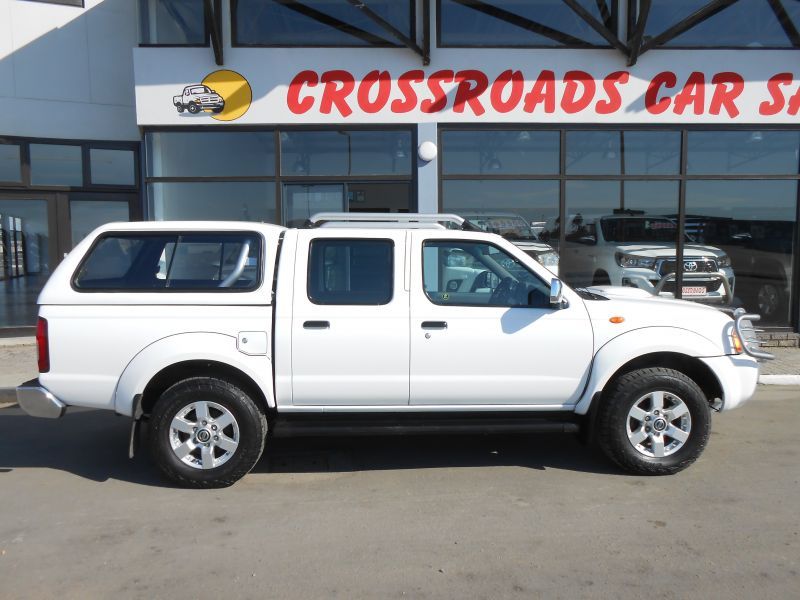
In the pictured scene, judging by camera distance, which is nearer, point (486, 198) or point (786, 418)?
point (786, 418)

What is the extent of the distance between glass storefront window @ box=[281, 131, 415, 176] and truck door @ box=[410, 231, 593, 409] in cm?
542

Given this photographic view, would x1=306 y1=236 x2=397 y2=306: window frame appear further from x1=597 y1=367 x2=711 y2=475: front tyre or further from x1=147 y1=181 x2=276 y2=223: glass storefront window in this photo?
x1=147 y1=181 x2=276 y2=223: glass storefront window

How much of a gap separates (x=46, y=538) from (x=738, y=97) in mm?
10187

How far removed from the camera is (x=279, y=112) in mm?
9547

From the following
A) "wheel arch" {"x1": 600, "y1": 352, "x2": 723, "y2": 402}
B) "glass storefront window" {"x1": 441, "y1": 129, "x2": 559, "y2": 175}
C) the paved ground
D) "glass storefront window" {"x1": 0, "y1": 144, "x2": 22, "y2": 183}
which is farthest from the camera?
"glass storefront window" {"x1": 0, "y1": 144, "x2": 22, "y2": 183}

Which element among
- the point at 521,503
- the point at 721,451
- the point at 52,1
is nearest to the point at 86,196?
the point at 52,1

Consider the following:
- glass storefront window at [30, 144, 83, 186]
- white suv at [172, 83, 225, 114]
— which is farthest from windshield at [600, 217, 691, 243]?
glass storefront window at [30, 144, 83, 186]

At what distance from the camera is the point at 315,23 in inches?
383

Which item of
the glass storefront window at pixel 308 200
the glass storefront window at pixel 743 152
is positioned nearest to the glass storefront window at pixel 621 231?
the glass storefront window at pixel 743 152

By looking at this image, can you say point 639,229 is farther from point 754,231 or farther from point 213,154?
point 213,154

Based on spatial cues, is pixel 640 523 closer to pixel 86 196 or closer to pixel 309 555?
pixel 309 555

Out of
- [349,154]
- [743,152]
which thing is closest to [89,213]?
[349,154]

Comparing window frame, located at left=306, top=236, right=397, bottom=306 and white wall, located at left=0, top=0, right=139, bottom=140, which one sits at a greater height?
white wall, located at left=0, top=0, right=139, bottom=140

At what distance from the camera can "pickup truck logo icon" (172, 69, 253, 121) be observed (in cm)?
945
